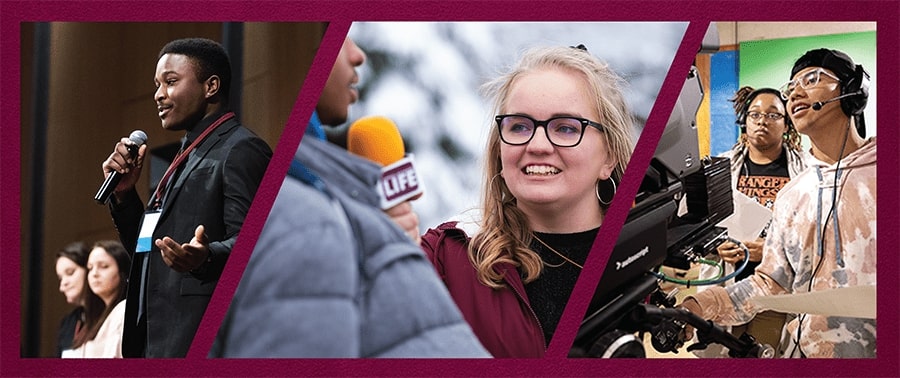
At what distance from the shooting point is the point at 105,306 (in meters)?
2.70

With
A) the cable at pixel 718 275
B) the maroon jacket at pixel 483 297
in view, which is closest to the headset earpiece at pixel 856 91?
the cable at pixel 718 275

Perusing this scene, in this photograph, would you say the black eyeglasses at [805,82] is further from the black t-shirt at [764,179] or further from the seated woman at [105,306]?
the seated woman at [105,306]

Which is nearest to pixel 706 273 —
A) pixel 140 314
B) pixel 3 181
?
pixel 140 314

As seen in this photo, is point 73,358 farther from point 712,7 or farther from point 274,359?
point 712,7

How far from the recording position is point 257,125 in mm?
2650

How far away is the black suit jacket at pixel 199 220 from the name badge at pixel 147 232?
0.05 feet

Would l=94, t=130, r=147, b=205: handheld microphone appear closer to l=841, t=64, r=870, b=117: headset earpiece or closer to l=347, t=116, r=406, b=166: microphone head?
l=347, t=116, r=406, b=166: microphone head

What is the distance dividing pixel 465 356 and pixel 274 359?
1.73 ft

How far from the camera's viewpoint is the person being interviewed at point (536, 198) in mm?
2576

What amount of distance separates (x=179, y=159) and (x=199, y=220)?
0.19 m

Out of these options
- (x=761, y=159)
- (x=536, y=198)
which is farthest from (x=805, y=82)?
(x=536, y=198)

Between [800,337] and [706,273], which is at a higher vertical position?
[706,273]

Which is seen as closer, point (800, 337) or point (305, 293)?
point (305, 293)

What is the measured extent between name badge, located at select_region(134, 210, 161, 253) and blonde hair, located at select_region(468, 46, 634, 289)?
0.88 meters
